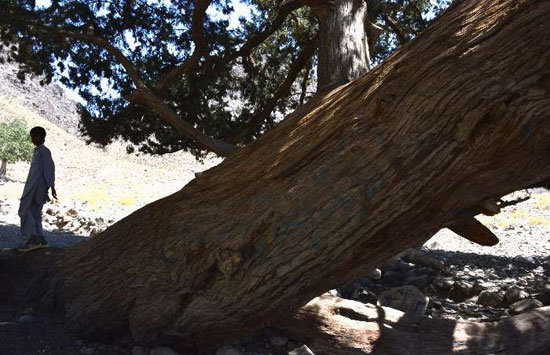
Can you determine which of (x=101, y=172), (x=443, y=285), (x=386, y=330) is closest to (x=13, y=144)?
(x=101, y=172)

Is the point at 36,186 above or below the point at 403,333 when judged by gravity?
above

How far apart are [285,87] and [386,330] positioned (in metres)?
5.14

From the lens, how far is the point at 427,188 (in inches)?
154

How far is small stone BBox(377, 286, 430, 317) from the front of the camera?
609 centimetres

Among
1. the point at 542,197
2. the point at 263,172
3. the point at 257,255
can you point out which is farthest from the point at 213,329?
the point at 542,197

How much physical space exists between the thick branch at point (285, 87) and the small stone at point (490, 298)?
390 centimetres

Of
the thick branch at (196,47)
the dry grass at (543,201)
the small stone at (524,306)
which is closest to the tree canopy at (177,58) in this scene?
the thick branch at (196,47)

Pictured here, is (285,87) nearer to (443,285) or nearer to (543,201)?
(443,285)

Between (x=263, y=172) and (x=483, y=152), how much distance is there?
160cm

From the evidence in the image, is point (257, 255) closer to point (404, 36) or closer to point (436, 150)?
point (436, 150)

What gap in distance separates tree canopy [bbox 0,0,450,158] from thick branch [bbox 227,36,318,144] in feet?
0.06

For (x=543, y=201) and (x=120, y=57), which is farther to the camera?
(x=543, y=201)

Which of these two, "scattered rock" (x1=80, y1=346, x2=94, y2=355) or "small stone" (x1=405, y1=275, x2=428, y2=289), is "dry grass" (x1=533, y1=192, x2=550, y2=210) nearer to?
"small stone" (x1=405, y1=275, x2=428, y2=289)

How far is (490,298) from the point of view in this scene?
7.56 meters
